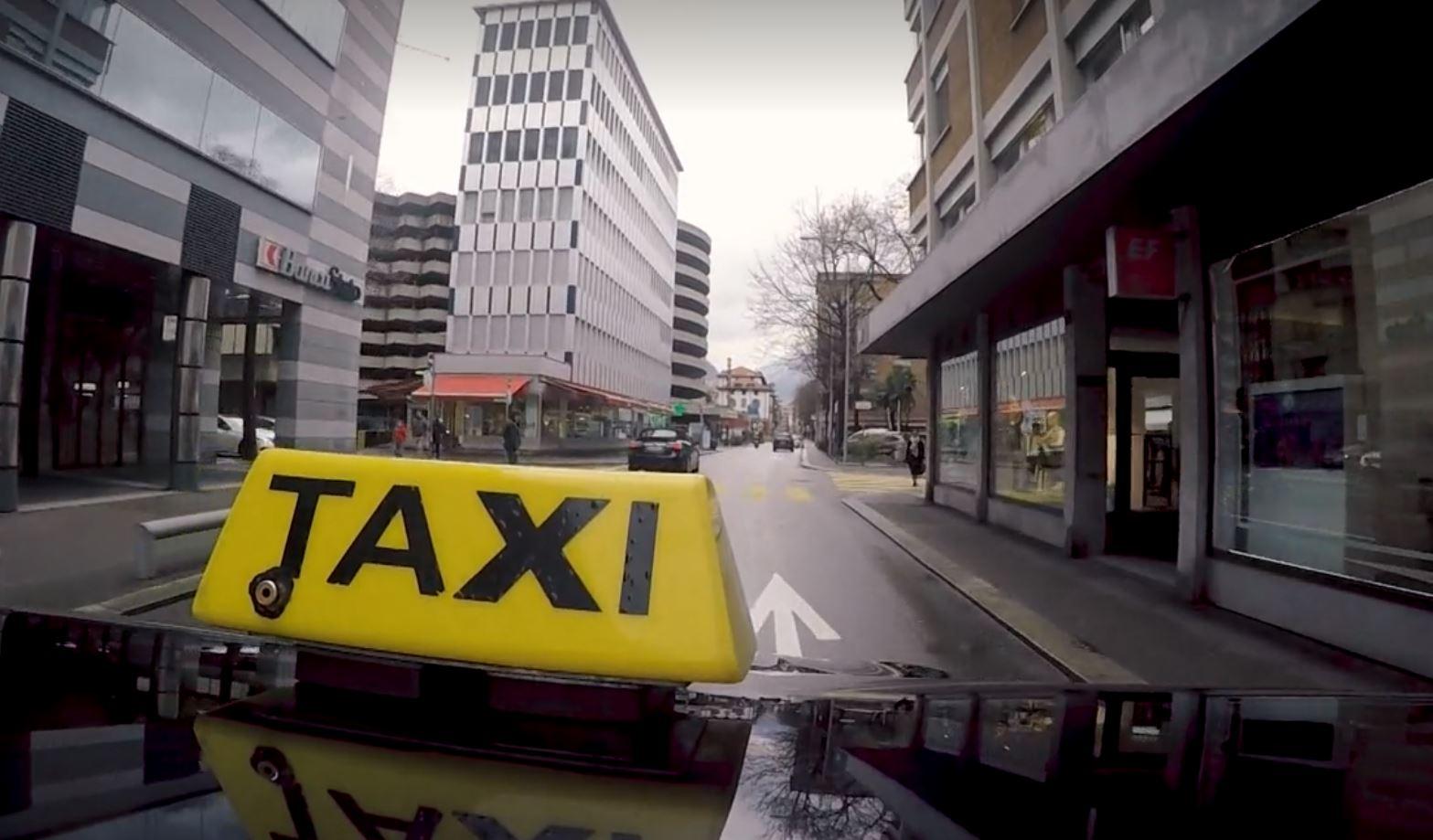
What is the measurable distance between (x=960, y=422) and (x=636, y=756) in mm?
15345

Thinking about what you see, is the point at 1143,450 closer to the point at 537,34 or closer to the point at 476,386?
the point at 476,386

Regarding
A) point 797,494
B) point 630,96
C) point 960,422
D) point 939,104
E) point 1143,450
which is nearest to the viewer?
point 1143,450

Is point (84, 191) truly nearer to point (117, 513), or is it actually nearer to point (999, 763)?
point (117, 513)

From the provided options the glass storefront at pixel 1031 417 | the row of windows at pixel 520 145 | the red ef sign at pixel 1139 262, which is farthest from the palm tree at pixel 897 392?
the red ef sign at pixel 1139 262

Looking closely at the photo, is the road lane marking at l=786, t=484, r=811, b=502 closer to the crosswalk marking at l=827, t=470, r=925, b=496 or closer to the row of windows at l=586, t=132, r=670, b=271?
the crosswalk marking at l=827, t=470, r=925, b=496

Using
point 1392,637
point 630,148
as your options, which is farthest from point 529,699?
point 630,148

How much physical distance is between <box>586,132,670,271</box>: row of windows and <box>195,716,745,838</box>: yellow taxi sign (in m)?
19.8

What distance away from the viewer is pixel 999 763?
1706 millimetres

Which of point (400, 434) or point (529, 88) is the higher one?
point (529, 88)

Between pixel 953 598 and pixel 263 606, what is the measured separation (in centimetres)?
669

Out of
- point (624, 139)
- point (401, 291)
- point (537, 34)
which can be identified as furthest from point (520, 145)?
point (624, 139)

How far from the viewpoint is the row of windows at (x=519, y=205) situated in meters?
13.1

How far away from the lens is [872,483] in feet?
82.8

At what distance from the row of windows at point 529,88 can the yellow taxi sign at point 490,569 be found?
12495mm
